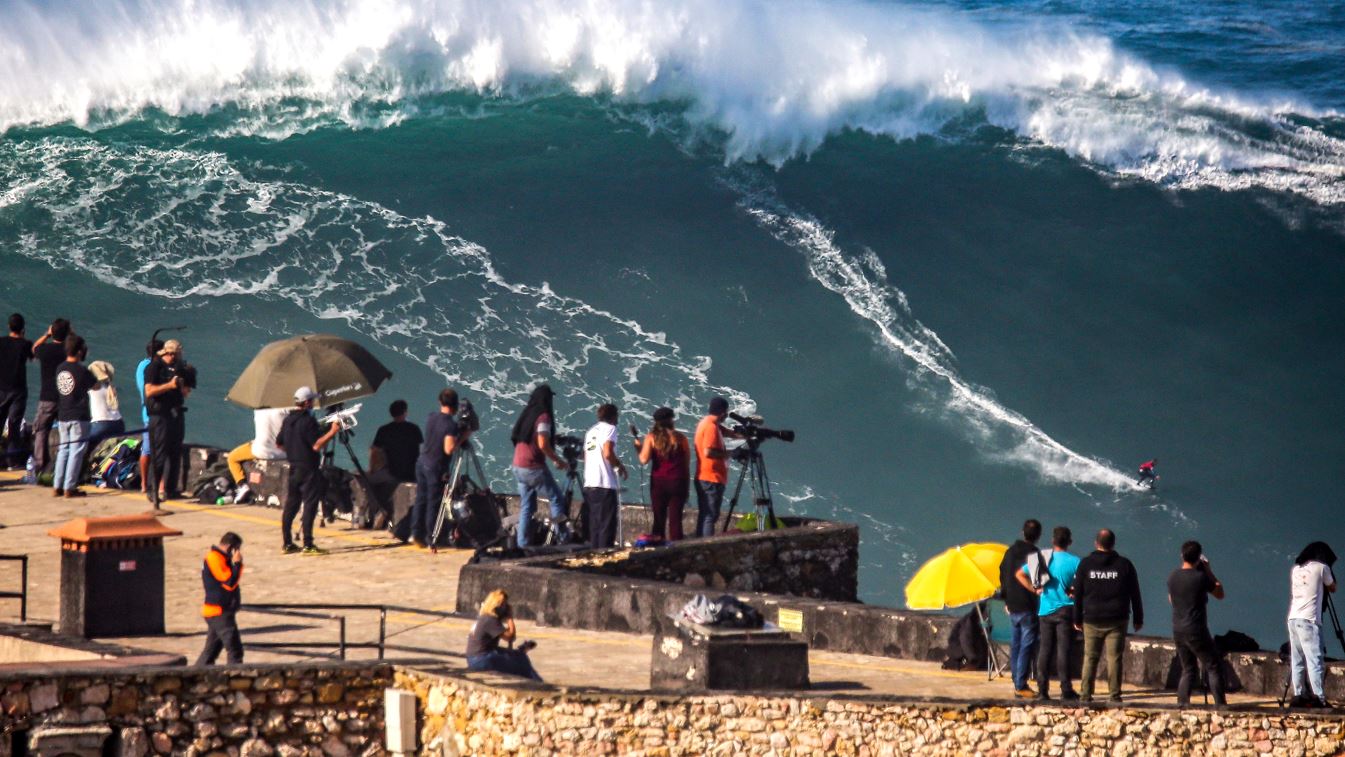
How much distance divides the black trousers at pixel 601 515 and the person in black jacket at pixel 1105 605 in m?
4.96

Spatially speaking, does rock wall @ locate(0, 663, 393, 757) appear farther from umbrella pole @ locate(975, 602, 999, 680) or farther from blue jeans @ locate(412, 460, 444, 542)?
blue jeans @ locate(412, 460, 444, 542)

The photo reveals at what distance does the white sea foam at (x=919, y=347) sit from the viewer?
2945 cm

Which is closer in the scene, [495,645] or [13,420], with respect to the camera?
[495,645]

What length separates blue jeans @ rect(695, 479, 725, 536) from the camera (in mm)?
18406

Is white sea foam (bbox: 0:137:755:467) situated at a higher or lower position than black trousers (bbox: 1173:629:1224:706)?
higher

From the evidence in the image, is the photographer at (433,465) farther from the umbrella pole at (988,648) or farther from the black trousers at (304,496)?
the umbrella pole at (988,648)

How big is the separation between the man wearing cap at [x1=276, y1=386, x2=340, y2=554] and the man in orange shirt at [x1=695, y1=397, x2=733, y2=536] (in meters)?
3.18

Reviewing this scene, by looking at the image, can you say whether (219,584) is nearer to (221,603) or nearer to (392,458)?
(221,603)

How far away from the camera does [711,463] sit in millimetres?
18359

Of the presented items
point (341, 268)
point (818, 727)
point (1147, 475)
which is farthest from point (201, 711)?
point (341, 268)

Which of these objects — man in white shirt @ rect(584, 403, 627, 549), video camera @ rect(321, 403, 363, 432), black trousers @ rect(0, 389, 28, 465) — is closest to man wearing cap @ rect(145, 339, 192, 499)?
video camera @ rect(321, 403, 363, 432)

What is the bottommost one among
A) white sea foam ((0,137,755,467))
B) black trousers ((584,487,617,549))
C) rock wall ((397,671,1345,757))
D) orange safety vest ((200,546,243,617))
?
rock wall ((397,671,1345,757))

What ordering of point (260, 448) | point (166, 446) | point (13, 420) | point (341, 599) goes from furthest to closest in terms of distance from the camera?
point (13, 420) → point (260, 448) → point (166, 446) → point (341, 599)

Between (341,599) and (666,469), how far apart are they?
10.0 ft
